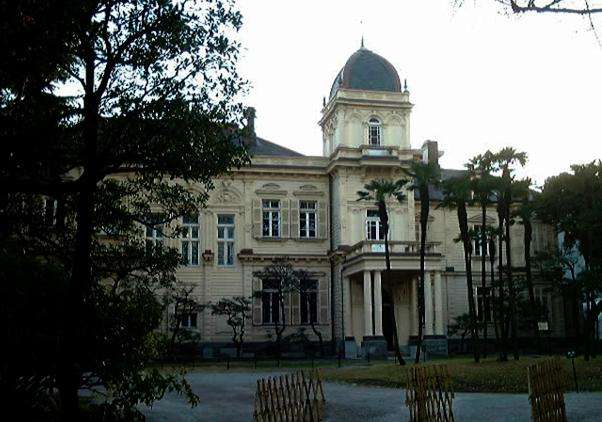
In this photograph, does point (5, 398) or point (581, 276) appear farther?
point (581, 276)

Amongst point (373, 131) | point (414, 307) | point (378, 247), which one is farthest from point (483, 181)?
point (373, 131)

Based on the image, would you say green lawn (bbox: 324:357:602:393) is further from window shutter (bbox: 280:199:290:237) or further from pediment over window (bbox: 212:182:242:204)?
pediment over window (bbox: 212:182:242:204)

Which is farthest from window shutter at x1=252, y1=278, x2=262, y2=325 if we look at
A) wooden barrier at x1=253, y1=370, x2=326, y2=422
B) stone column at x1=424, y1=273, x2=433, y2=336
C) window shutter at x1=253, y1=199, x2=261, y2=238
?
wooden barrier at x1=253, y1=370, x2=326, y2=422

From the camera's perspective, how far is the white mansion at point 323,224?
1607 inches

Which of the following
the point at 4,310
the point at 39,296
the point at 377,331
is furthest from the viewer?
the point at 377,331

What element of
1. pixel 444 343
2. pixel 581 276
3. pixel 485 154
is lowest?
pixel 444 343

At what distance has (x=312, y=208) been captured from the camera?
42.9 metres

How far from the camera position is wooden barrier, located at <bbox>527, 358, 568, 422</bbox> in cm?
1124

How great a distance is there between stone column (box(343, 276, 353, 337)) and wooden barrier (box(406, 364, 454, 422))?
2775cm

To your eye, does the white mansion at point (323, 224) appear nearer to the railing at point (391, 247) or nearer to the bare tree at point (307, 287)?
the bare tree at point (307, 287)

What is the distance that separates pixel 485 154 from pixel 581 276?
6.08 meters

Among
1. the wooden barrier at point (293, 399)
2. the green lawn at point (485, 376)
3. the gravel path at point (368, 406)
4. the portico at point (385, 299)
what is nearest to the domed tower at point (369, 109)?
the portico at point (385, 299)

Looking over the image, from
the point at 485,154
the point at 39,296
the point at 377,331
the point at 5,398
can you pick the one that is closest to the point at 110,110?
the point at 39,296

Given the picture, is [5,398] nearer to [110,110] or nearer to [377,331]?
[110,110]
